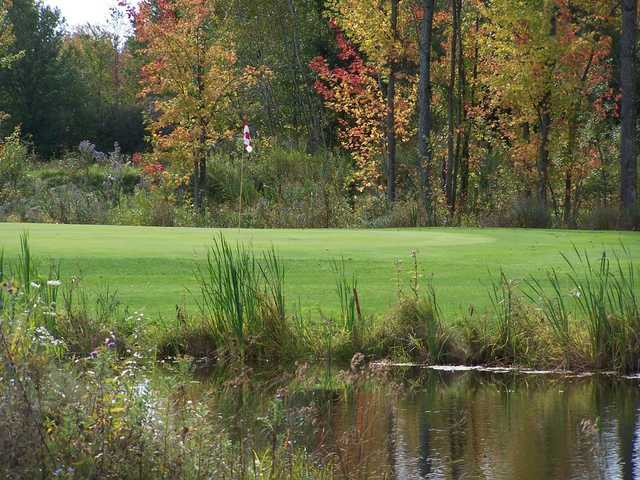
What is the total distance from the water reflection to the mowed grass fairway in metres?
2.03

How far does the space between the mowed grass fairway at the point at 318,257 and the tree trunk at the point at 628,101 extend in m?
Answer: 7.19

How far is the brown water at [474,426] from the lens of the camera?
6.38 m

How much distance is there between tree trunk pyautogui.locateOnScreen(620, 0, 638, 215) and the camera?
24141 millimetres

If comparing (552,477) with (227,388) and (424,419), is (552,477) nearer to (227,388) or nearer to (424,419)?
(424,419)

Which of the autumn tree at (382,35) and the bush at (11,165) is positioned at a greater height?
the autumn tree at (382,35)

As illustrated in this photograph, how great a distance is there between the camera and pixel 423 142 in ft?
87.8

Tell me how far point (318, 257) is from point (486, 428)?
632 centimetres

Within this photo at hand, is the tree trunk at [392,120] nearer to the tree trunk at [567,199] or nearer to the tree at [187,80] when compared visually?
the tree at [187,80]

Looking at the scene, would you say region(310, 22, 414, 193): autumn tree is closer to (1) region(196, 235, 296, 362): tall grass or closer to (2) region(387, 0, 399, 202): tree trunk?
(2) region(387, 0, 399, 202): tree trunk

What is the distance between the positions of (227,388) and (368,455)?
217cm

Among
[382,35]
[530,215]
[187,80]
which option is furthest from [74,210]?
[530,215]

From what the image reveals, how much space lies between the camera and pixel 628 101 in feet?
79.9

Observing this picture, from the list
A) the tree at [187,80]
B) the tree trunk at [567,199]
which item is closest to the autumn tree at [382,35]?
the tree at [187,80]

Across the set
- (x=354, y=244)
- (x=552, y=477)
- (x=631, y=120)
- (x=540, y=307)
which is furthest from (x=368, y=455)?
(x=631, y=120)
